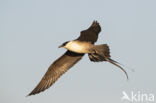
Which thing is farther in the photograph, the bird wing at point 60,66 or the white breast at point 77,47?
the bird wing at point 60,66

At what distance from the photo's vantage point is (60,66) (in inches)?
477

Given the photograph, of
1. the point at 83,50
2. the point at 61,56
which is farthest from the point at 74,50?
the point at 61,56

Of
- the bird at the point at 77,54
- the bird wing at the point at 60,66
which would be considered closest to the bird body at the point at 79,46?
the bird at the point at 77,54

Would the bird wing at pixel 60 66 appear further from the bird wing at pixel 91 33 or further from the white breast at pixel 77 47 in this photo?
the bird wing at pixel 91 33

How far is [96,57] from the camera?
37.8ft

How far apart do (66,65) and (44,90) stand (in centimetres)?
100

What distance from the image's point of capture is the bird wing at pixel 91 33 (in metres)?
10.9

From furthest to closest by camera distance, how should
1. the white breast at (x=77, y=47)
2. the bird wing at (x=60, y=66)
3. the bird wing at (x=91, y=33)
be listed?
the bird wing at (x=60, y=66), the white breast at (x=77, y=47), the bird wing at (x=91, y=33)

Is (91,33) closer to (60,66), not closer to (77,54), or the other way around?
(77,54)

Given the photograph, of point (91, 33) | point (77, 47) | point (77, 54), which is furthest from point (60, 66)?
point (91, 33)

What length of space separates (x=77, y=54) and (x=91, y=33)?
1201 millimetres

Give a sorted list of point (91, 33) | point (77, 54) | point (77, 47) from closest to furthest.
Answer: point (91, 33) → point (77, 47) → point (77, 54)

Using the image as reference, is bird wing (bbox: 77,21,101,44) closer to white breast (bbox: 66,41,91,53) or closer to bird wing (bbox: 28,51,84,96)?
white breast (bbox: 66,41,91,53)

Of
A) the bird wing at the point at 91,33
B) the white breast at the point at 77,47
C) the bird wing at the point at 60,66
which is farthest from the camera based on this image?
the bird wing at the point at 60,66
